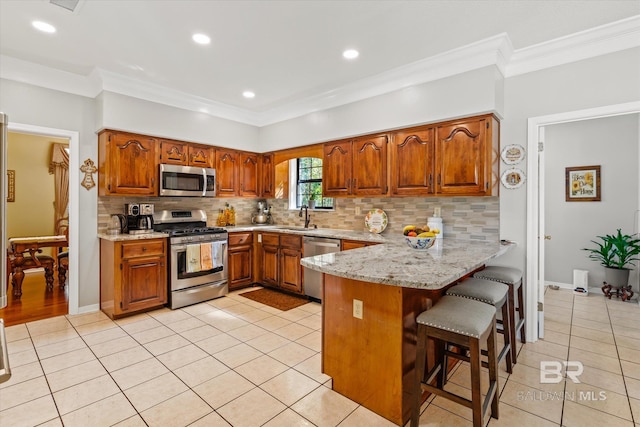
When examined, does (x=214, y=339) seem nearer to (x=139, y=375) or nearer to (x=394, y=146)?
(x=139, y=375)

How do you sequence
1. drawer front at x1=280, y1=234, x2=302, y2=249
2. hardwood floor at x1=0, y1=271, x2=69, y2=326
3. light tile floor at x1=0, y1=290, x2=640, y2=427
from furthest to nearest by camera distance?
1. drawer front at x1=280, y1=234, x2=302, y2=249
2. hardwood floor at x1=0, y1=271, x2=69, y2=326
3. light tile floor at x1=0, y1=290, x2=640, y2=427

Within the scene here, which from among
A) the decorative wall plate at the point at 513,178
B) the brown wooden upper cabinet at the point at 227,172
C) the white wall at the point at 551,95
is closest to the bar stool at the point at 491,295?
the white wall at the point at 551,95

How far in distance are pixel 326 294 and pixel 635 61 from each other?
3146 millimetres

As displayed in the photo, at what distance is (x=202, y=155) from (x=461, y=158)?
3.46 metres

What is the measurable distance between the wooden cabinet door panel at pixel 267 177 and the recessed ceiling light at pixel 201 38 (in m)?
2.57

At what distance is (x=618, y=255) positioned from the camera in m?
4.33

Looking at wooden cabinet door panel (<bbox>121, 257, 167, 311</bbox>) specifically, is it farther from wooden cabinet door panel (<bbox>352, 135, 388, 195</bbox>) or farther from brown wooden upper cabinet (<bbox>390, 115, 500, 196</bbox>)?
brown wooden upper cabinet (<bbox>390, 115, 500, 196</bbox>)

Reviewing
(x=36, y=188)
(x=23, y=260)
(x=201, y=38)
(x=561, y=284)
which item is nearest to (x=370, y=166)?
(x=201, y=38)

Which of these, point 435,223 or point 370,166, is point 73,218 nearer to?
point 370,166

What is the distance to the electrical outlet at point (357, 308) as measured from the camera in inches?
81.9

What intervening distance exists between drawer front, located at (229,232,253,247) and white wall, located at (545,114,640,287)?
15.5ft

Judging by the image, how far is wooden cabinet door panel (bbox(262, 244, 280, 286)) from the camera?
4.71 m

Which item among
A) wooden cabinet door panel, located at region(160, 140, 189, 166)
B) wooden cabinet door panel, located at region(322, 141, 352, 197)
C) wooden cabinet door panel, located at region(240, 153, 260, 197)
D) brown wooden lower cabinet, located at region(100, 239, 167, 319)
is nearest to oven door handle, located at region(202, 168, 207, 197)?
wooden cabinet door panel, located at region(160, 140, 189, 166)

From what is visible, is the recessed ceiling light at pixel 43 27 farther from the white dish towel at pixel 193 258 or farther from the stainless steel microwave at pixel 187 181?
the white dish towel at pixel 193 258
